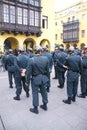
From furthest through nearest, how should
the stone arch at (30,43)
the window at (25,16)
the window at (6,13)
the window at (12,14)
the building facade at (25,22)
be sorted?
1. the stone arch at (30,43)
2. the window at (25,16)
3. the window at (12,14)
4. the building facade at (25,22)
5. the window at (6,13)

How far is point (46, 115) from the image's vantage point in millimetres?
5508

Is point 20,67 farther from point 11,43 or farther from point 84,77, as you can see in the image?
point 11,43

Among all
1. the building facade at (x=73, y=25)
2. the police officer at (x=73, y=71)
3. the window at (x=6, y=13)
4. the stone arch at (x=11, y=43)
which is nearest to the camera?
the police officer at (x=73, y=71)

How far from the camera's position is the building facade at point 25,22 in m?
19.9

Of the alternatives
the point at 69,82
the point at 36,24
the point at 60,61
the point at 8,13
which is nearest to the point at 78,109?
the point at 69,82

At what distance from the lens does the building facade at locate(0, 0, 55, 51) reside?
19859 mm

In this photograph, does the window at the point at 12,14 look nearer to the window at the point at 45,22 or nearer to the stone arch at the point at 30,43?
the stone arch at the point at 30,43

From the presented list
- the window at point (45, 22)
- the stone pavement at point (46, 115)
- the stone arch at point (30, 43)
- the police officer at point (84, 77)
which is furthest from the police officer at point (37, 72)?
the window at point (45, 22)

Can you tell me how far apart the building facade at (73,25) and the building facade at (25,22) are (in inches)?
662

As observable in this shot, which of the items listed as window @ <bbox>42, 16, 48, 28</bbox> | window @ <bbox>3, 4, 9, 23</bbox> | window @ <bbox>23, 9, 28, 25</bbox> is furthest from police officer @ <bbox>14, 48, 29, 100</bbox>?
window @ <bbox>42, 16, 48, 28</bbox>

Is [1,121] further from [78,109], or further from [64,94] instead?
[64,94]

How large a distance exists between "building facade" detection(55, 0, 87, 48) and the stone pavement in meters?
34.5

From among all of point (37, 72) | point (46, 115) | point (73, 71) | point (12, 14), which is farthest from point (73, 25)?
point (46, 115)

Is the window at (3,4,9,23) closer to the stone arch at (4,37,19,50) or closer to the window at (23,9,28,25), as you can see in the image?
the window at (23,9,28,25)
